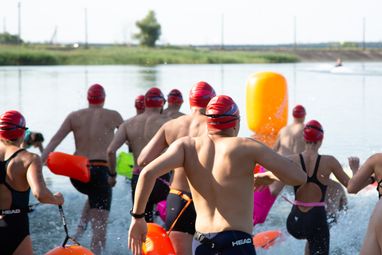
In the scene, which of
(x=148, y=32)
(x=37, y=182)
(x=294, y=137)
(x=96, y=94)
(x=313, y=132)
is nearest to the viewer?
(x=37, y=182)

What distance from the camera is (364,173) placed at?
5.61 meters

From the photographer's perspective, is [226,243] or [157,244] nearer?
[226,243]

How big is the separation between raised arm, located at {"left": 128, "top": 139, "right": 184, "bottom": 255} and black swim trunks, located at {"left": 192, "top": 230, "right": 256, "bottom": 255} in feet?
1.34

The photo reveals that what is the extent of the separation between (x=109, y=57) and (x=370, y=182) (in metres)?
68.2

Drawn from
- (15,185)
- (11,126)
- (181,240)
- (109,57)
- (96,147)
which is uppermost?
(109,57)

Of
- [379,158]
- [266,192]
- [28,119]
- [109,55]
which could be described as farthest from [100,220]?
[109,55]

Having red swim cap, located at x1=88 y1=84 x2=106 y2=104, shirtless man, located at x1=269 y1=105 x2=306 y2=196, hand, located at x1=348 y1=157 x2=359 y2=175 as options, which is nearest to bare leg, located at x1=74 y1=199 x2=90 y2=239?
red swim cap, located at x1=88 y1=84 x2=106 y2=104

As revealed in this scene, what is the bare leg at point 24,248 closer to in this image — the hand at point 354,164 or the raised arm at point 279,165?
the raised arm at point 279,165

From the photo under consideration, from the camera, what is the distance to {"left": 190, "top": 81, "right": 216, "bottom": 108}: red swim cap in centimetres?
618

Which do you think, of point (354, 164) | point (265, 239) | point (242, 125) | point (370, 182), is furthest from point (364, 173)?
point (242, 125)

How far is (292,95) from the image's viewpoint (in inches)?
1331

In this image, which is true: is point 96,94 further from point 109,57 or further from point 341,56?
point 341,56

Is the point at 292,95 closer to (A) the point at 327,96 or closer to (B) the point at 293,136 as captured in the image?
(A) the point at 327,96

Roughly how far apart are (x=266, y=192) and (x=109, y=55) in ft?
221
